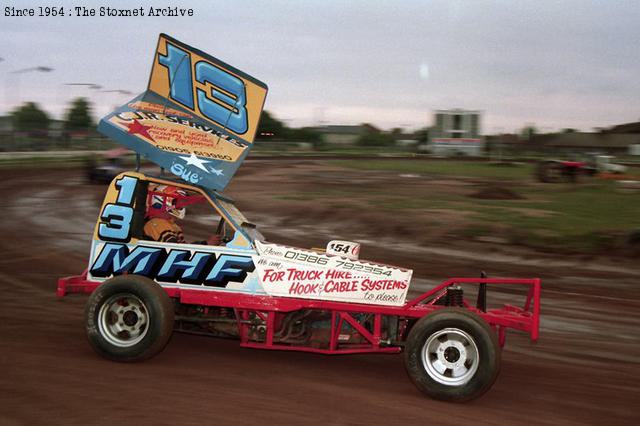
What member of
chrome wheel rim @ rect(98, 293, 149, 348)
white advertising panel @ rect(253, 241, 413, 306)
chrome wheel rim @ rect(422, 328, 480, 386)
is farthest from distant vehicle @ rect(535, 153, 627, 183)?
chrome wheel rim @ rect(98, 293, 149, 348)

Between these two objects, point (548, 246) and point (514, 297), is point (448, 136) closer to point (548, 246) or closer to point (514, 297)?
point (548, 246)

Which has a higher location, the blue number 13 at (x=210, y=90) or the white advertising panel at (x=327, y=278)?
the blue number 13 at (x=210, y=90)

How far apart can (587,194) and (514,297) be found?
1354 cm

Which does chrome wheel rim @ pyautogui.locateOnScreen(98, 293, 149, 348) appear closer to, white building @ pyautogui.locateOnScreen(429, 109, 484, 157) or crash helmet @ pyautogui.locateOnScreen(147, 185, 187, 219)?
crash helmet @ pyautogui.locateOnScreen(147, 185, 187, 219)

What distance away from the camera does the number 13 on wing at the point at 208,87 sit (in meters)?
6.24

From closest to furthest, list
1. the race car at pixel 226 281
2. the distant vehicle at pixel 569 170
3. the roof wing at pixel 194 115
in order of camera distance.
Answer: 1. the race car at pixel 226 281
2. the roof wing at pixel 194 115
3. the distant vehicle at pixel 569 170

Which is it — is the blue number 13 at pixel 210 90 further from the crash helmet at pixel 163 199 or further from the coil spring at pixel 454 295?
the coil spring at pixel 454 295

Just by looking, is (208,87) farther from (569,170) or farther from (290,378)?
(569,170)

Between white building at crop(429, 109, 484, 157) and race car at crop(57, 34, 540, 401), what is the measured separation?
2179 inches

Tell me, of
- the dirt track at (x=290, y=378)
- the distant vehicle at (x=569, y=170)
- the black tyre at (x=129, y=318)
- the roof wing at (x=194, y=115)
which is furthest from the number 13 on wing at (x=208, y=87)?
the distant vehicle at (x=569, y=170)

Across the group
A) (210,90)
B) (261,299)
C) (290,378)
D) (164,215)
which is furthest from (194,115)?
(290,378)

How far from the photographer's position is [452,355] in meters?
5.30

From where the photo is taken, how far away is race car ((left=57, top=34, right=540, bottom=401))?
5.39m

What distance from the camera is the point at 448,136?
6109cm
